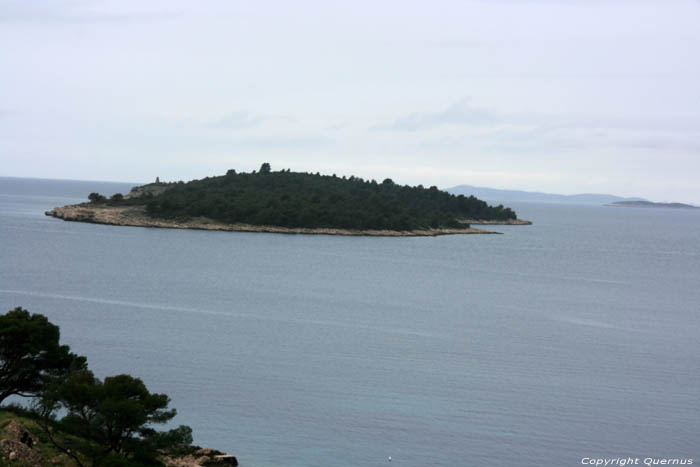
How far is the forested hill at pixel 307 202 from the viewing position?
111 meters

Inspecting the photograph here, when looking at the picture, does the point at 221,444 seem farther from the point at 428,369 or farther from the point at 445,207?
the point at 445,207

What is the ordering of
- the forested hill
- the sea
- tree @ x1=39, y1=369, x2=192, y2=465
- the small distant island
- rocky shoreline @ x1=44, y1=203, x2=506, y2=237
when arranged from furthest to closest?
1. the forested hill
2. the small distant island
3. rocky shoreline @ x1=44, y1=203, x2=506, y2=237
4. the sea
5. tree @ x1=39, y1=369, x2=192, y2=465

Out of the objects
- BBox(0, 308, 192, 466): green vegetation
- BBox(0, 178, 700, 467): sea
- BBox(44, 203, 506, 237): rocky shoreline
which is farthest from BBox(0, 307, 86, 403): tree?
BBox(44, 203, 506, 237): rocky shoreline

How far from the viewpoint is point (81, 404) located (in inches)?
682

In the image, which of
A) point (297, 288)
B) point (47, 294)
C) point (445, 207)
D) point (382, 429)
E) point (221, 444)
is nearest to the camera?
point (221, 444)

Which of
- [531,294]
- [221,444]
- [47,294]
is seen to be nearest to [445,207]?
[531,294]

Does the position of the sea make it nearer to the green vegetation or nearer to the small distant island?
the green vegetation

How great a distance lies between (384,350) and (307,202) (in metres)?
85.3

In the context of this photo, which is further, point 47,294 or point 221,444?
point 47,294

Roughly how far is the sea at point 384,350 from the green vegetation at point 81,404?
164 inches

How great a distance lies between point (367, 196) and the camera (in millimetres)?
135500

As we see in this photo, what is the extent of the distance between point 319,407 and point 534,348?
15.6 meters

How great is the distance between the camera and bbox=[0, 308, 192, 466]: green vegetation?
1711cm

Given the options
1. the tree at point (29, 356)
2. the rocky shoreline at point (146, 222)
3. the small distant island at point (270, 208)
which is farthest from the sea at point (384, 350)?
the small distant island at point (270, 208)
